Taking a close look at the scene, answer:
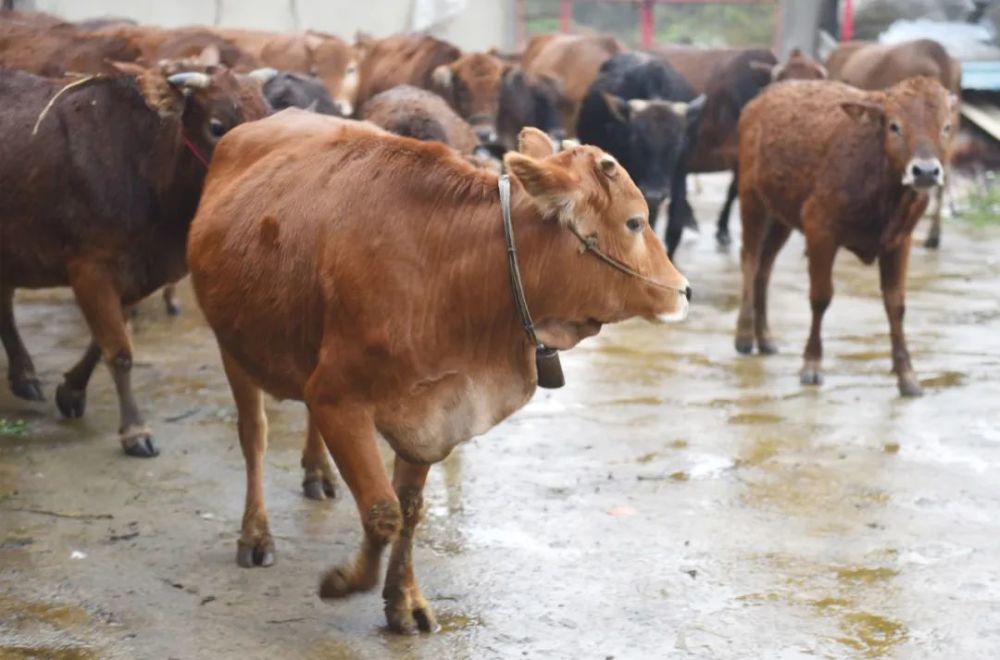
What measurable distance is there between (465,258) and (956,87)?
11.0 meters

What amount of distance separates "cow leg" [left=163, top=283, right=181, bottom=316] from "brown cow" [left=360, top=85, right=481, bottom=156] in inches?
67.8

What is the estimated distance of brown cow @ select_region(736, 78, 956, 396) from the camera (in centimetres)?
798

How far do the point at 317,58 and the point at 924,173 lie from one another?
7.62 m

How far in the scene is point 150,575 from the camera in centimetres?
515

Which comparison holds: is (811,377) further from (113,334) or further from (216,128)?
(113,334)

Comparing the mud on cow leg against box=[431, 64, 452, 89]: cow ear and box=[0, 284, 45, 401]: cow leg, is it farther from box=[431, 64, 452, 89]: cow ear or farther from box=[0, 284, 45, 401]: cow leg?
box=[431, 64, 452, 89]: cow ear

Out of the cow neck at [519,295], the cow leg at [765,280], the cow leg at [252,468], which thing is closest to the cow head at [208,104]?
the cow leg at [252,468]

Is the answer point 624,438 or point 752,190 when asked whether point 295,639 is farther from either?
point 752,190

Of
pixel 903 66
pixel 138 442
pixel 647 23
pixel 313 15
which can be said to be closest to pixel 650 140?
pixel 903 66

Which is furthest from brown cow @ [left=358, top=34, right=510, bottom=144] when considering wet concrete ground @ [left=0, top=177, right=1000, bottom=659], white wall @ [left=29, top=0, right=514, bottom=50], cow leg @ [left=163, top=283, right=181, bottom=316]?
wet concrete ground @ [left=0, top=177, right=1000, bottom=659]

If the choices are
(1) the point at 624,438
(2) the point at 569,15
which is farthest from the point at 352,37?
(1) the point at 624,438

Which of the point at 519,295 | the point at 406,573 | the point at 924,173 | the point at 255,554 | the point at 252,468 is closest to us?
the point at 519,295

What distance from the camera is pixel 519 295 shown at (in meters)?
4.36

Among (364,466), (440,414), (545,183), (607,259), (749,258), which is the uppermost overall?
(545,183)
